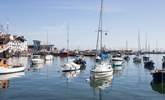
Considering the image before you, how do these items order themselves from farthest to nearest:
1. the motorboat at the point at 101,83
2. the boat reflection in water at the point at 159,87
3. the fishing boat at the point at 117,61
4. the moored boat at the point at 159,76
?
the fishing boat at the point at 117,61, the moored boat at the point at 159,76, the motorboat at the point at 101,83, the boat reflection in water at the point at 159,87

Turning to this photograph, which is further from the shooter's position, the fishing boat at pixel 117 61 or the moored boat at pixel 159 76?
the fishing boat at pixel 117 61

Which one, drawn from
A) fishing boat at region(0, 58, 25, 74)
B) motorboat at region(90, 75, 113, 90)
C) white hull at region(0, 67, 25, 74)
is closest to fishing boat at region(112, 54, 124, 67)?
white hull at region(0, 67, 25, 74)

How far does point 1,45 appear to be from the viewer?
268 feet

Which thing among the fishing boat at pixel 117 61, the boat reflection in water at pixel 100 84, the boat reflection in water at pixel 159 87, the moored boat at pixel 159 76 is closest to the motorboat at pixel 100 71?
the boat reflection in water at pixel 100 84

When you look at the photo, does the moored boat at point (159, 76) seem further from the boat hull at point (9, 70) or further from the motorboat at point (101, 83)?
the boat hull at point (9, 70)

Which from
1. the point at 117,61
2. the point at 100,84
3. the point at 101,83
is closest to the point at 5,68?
the point at 101,83

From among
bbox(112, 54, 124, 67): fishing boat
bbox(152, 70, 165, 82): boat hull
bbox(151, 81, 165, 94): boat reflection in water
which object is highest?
bbox(112, 54, 124, 67): fishing boat

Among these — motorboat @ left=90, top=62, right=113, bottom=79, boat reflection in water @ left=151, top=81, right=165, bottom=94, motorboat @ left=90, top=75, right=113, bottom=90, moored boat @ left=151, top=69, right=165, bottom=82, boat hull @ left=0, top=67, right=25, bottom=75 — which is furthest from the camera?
boat hull @ left=0, top=67, right=25, bottom=75

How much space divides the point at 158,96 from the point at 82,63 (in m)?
62.8

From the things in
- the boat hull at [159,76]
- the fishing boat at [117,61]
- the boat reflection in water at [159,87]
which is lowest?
the boat reflection in water at [159,87]

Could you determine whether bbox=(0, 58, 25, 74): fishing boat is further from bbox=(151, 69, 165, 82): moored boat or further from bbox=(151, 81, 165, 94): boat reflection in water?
bbox=(151, 81, 165, 94): boat reflection in water

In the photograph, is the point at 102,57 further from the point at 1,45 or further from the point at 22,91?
the point at 22,91

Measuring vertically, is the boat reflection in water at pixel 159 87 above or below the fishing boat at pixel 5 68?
below

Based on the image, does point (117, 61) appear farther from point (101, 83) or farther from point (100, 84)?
point (100, 84)
